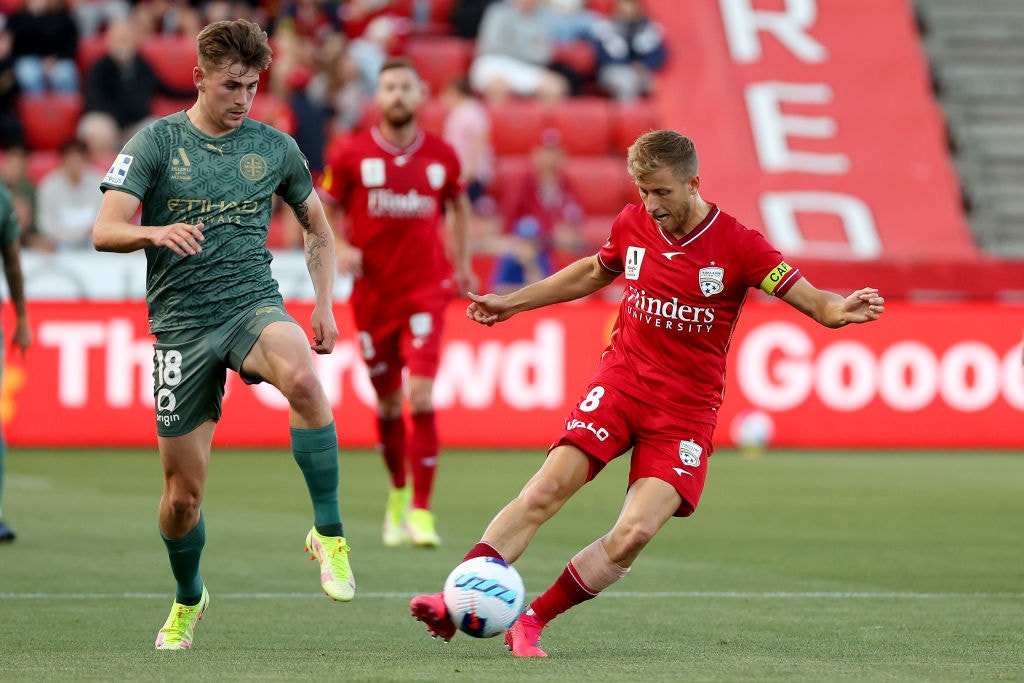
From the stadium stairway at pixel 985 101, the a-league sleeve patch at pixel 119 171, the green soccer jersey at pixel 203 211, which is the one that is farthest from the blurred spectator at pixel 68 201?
the stadium stairway at pixel 985 101

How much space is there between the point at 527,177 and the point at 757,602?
1152cm

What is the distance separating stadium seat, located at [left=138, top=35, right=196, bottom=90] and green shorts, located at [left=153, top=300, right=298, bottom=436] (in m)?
14.9

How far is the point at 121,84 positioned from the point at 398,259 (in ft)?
34.0

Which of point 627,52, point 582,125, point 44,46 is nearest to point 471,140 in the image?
point 582,125

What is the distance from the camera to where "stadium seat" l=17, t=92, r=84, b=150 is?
2023cm

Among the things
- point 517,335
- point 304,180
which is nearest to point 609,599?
point 304,180

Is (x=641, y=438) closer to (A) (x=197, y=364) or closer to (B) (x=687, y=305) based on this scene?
(B) (x=687, y=305)

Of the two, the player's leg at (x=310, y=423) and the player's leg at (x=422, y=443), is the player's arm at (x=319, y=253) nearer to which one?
the player's leg at (x=310, y=423)

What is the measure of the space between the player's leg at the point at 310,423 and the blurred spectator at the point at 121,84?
13768mm

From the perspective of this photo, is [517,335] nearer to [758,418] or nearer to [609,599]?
[758,418]

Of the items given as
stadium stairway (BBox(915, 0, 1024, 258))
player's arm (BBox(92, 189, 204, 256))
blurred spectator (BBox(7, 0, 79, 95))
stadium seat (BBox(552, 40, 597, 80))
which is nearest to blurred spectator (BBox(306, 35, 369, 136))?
blurred spectator (BBox(7, 0, 79, 95))

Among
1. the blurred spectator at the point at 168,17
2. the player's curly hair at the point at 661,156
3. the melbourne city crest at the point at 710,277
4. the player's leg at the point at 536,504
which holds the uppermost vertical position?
the blurred spectator at the point at 168,17

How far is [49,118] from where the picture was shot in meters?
20.2

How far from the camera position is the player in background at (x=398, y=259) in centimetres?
1018
